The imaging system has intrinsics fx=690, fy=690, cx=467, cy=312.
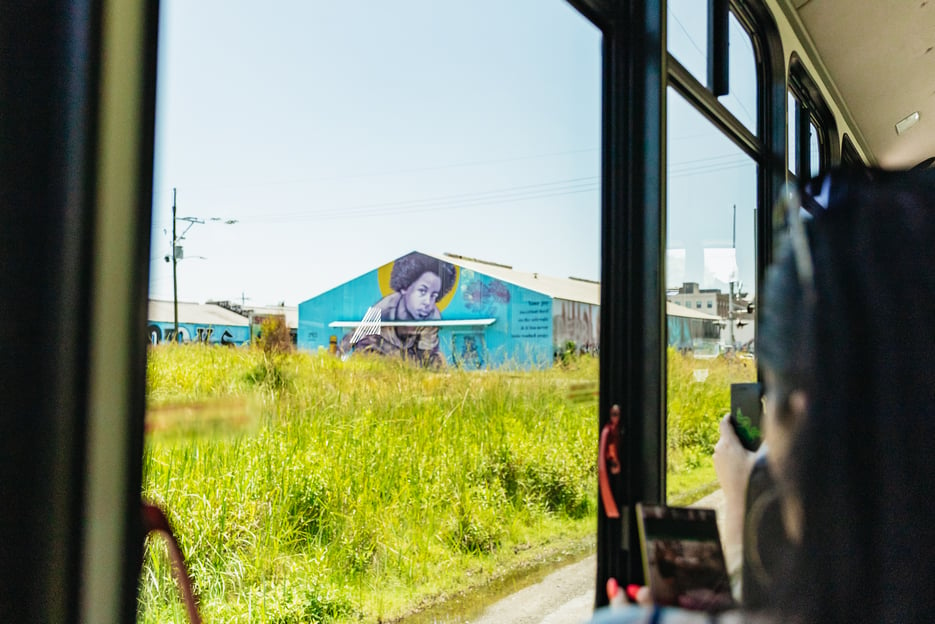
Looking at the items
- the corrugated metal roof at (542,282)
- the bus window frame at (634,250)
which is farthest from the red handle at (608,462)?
the corrugated metal roof at (542,282)

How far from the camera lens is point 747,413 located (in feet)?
5.35

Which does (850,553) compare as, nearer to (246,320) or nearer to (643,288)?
(246,320)

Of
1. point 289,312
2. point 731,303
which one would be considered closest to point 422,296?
point 289,312

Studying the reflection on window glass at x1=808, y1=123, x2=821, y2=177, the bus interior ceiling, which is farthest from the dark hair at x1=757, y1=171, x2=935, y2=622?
the reflection on window glass at x1=808, y1=123, x2=821, y2=177

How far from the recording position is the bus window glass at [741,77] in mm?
3115

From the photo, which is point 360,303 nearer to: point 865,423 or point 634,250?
point 865,423

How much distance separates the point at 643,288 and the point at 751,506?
5.49 feet

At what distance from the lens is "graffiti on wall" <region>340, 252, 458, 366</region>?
127 centimetres

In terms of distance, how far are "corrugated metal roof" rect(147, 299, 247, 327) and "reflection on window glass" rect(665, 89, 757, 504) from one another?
1.58 m

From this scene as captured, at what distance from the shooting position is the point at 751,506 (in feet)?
1.79

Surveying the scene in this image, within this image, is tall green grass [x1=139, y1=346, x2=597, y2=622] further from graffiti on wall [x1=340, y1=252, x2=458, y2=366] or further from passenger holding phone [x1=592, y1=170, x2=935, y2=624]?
passenger holding phone [x1=592, y1=170, x2=935, y2=624]

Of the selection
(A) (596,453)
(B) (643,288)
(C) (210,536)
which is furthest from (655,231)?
(C) (210,536)

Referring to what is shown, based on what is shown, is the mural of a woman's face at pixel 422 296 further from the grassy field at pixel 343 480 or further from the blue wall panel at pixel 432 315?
the grassy field at pixel 343 480

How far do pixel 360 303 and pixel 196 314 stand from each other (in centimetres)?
35
